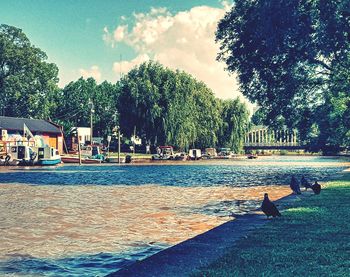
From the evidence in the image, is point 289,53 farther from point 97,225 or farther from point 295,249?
point 295,249

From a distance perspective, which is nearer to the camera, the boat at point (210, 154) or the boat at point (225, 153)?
the boat at point (210, 154)

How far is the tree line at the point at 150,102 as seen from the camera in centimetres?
7931

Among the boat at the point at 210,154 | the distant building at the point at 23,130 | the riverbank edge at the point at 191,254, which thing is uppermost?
the distant building at the point at 23,130

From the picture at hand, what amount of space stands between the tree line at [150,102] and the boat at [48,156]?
1896cm

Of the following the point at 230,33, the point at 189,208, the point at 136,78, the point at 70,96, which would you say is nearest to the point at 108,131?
the point at 70,96

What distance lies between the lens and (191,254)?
26.6 ft

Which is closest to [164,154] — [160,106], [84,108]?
[160,106]

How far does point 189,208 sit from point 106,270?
8.79 m

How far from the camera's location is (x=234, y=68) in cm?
3541

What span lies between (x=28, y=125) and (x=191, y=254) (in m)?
77.5

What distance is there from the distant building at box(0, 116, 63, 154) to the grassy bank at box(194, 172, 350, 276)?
62.1 meters

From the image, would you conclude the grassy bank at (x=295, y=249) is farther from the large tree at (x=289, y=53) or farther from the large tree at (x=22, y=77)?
the large tree at (x=22, y=77)

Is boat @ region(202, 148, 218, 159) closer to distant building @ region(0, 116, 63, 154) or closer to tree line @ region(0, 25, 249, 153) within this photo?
tree line @ region(0, 25, 249, 153)

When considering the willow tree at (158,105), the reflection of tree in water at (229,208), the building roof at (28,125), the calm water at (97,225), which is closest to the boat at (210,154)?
the willow tree at (158,105)
